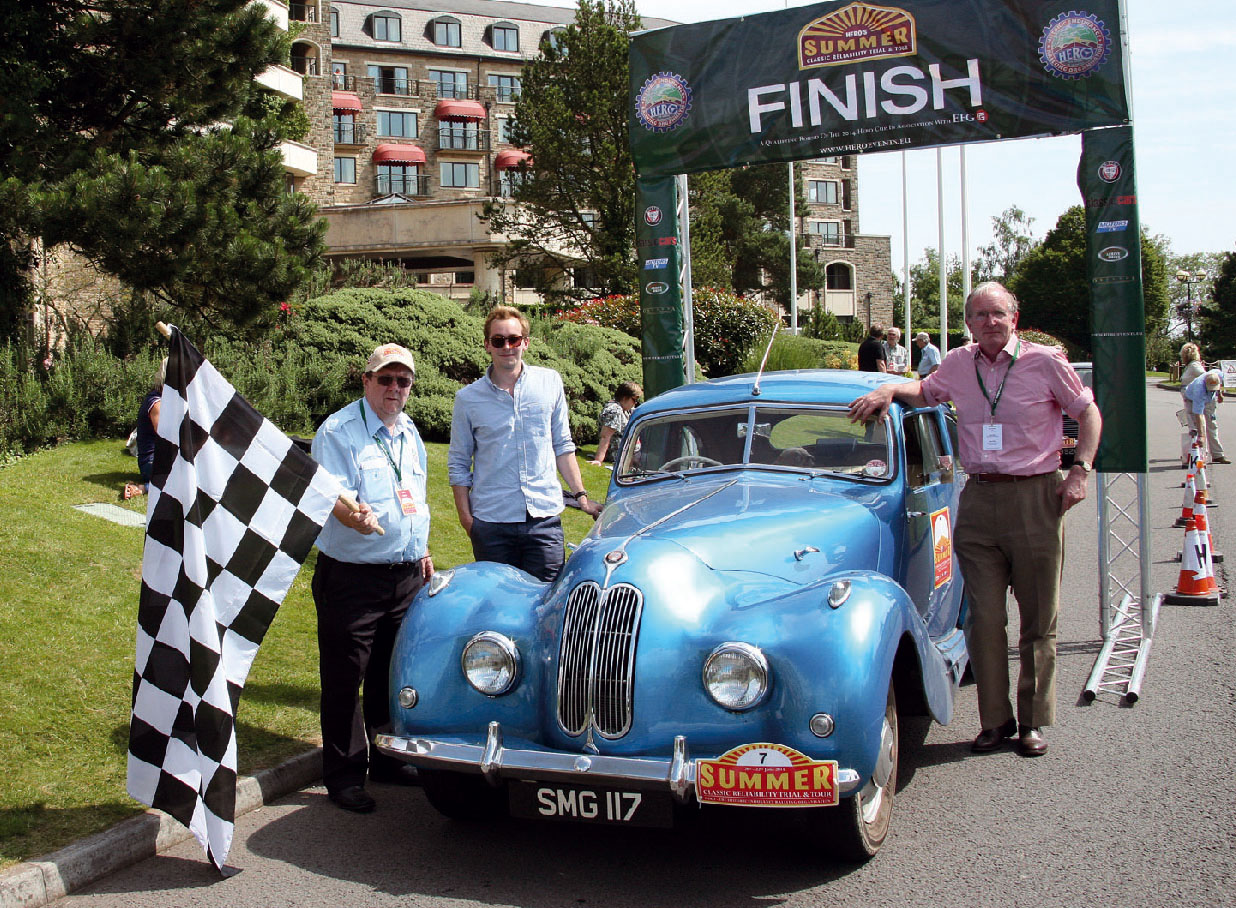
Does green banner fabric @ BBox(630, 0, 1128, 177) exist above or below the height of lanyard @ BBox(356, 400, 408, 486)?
above

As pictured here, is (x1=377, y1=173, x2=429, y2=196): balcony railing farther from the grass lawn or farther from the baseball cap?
the baseball cap

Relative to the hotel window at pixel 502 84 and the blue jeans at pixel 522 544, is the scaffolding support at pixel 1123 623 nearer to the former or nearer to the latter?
the blue jeans at pixel 522 544

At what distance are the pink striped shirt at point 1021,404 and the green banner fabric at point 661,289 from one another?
5.34 meters

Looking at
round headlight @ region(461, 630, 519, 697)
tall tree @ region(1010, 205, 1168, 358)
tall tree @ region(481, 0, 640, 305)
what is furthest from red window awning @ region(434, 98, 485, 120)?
round headlight @ region(461, 630, 519, 697)

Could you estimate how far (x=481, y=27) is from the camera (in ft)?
239

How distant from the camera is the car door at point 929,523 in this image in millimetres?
6047

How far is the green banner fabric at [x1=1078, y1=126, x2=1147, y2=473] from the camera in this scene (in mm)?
8195

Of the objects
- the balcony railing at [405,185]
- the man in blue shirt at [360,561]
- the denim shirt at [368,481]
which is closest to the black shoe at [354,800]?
the man in blue shirt at [360,561]

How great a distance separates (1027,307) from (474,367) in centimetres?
8023

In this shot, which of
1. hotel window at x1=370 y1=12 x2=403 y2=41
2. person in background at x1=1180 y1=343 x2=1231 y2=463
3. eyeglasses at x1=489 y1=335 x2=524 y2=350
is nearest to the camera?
eyeglasses at x1=489 y1=335 x2=524 y2=350

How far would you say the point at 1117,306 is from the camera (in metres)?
8.23

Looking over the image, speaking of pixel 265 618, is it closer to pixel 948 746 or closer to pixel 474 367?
pixel 948 746

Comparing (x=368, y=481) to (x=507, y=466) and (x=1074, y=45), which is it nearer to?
(x=507, y=466)

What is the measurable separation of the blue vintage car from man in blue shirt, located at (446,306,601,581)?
781 mm
